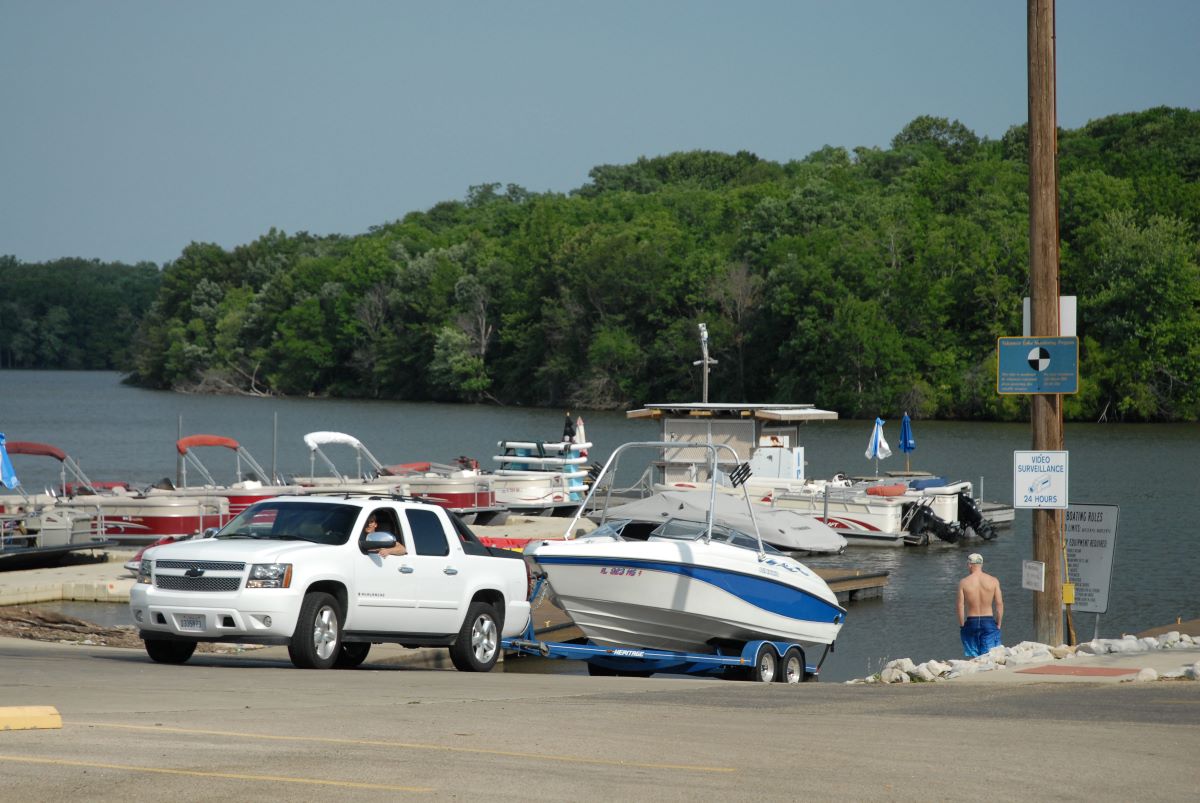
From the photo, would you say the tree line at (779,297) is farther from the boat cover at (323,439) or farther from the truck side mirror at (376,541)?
the truck side mirror at (376,541)

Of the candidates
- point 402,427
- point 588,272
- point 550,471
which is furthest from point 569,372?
point 550,471

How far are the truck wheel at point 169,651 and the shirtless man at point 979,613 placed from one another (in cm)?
932

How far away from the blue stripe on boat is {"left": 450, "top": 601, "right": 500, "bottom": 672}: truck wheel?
164cm

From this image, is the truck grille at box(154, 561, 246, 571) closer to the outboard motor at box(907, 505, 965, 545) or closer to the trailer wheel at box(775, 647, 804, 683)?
the trailer wheel at box(775, 647, 804, 683)

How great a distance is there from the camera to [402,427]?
105750 mm

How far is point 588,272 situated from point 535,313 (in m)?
8.75

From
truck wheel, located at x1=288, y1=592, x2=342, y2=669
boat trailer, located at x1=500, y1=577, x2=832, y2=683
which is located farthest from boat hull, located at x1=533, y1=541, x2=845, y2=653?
truck wheel, located at x1=288, y1=592, x2=342, y2=669

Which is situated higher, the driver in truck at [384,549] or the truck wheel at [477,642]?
the driver in truck at [384,549]

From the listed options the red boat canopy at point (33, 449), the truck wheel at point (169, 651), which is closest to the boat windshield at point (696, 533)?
the truck wheel at point (169, 651)

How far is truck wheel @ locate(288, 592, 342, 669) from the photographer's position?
47.7 feet

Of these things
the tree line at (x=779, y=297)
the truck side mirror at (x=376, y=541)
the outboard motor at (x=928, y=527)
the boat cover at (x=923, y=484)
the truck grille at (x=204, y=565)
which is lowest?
the outboard motor at (x=928, y=527)

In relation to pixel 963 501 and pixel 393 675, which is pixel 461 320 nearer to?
pixel 963 501

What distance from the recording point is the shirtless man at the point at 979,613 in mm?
18484

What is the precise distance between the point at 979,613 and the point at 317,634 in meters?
8.41
